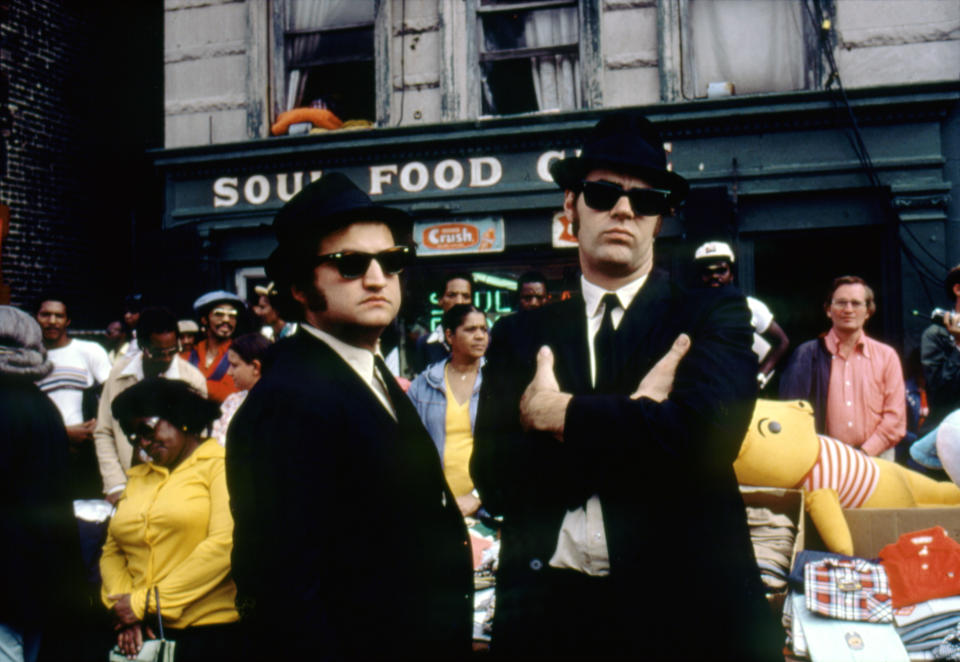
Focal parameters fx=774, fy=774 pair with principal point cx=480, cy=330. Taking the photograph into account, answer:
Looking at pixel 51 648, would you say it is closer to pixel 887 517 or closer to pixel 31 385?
pixel 31 385

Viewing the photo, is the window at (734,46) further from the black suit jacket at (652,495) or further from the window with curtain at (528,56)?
the black suit jacket at (652,495)

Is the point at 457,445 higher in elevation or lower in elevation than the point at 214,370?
lower

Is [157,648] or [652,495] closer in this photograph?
[652,495]

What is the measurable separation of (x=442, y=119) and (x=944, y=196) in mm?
5448

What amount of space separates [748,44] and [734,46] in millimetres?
151

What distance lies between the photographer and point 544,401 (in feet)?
6.83

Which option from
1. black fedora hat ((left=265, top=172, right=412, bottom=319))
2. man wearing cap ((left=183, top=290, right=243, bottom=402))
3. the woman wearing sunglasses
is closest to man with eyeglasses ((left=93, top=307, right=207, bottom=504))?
man wearing cap ((left=183, top=290, right=243, bottom=402))

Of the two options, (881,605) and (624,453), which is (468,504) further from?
(624,453)

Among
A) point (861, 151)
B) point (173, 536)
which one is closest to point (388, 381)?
point (173, 536)

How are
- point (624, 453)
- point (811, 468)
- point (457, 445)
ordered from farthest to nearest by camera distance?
point (457, 445)
point (811, 468)
point (624, 453)

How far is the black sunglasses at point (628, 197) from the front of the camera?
2145 millimetres

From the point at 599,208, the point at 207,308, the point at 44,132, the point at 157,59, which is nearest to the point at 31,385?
the point at 599,208

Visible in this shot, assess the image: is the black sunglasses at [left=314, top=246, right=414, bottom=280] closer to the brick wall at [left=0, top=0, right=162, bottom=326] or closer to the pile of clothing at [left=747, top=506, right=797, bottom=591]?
the pile of clothing at [left=747, top=506, right=797, bottom=591]

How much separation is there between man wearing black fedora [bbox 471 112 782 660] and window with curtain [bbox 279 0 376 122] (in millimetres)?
8285
